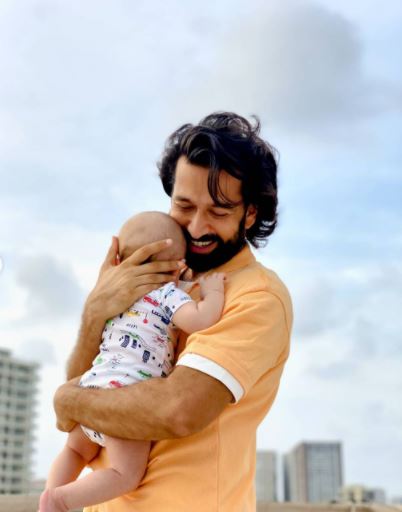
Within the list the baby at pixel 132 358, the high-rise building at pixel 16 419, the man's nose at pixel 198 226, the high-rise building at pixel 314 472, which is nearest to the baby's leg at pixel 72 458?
the baby at pixel 132 358

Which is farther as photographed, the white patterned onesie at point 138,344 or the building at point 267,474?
the building at point 267,474

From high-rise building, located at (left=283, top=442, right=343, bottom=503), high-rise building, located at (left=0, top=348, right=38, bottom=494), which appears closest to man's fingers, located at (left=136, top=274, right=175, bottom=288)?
high-rise building, located at (left=0, top=348, right=38, bottom=494)

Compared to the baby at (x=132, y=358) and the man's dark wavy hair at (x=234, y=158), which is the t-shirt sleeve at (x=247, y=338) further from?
the man's dark wavy hair at (x=234, y=158)

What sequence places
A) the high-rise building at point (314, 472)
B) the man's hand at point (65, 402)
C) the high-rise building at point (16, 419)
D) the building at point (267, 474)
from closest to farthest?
1. the man's hand at point (65, 402)
2. the high-rise building at point (16, 419)
3. the building at point (267, 474)
4. the high-rise building at point (314, 472)

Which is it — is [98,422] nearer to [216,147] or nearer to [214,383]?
[214,383]

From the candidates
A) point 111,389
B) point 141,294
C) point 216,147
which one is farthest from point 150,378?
point 216,147

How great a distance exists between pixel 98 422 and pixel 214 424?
302 mm

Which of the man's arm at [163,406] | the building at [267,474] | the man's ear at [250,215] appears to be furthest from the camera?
the building at [267,474]

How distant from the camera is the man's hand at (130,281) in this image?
232cm

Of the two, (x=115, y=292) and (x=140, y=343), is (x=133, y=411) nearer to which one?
(x=140, y=343)

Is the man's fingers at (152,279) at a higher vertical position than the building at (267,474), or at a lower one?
lower

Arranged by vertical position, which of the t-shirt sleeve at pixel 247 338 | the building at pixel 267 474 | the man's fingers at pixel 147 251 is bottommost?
the t-shirt sleeve at pixel 247 338

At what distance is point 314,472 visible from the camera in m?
95.9

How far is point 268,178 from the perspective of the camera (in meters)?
2.52
